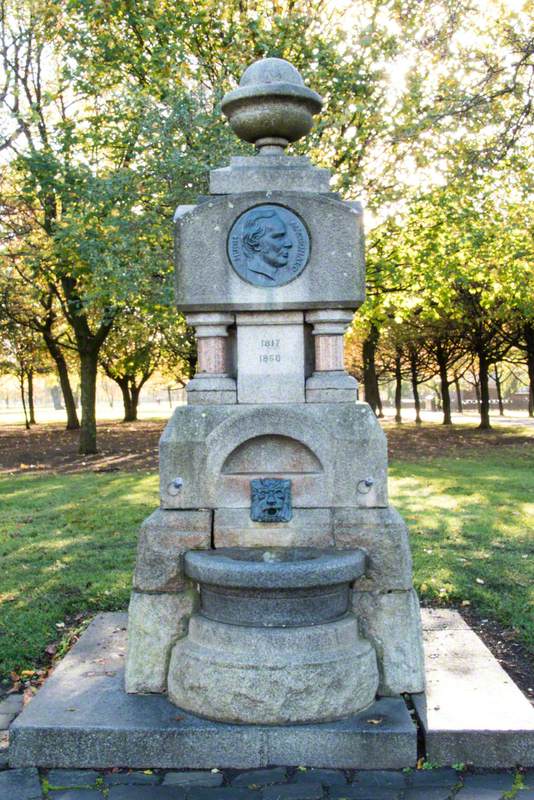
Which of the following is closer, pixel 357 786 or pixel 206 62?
pixel 357 786

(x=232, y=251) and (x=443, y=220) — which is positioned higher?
(x=443, y=220)

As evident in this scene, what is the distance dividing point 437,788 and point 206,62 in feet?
43.7

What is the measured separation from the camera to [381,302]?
16.5 m

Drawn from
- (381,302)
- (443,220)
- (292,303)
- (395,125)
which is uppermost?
(395,125)

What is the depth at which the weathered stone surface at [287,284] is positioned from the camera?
A: 176 inches

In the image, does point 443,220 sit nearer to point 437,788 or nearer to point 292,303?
point 292,303

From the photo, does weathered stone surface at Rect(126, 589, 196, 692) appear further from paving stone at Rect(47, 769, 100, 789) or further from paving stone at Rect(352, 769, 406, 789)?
paving stone at Rect(352, 769, 406, 789)

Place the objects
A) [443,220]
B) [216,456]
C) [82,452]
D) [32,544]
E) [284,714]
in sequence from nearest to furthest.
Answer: [284,714] → [216,456] → [32,544] → [443,220] → [82,452]

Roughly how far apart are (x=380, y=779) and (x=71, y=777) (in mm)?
1638

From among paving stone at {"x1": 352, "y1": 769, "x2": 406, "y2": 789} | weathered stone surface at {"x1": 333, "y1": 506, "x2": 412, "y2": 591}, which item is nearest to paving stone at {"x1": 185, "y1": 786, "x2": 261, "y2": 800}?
paving stone at {"x1": 352, "y1": 769, "x2": 406, "y2": 789}

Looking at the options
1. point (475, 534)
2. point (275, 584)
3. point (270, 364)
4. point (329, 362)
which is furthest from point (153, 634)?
point (475, 534)

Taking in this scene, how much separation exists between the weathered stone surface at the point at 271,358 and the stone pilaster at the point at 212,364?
0.08 meters

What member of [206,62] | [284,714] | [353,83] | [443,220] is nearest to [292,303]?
[284,714]

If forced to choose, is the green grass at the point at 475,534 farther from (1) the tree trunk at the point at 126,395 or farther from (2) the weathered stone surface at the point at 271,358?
(1) the tree trunk at the point at 126,395
